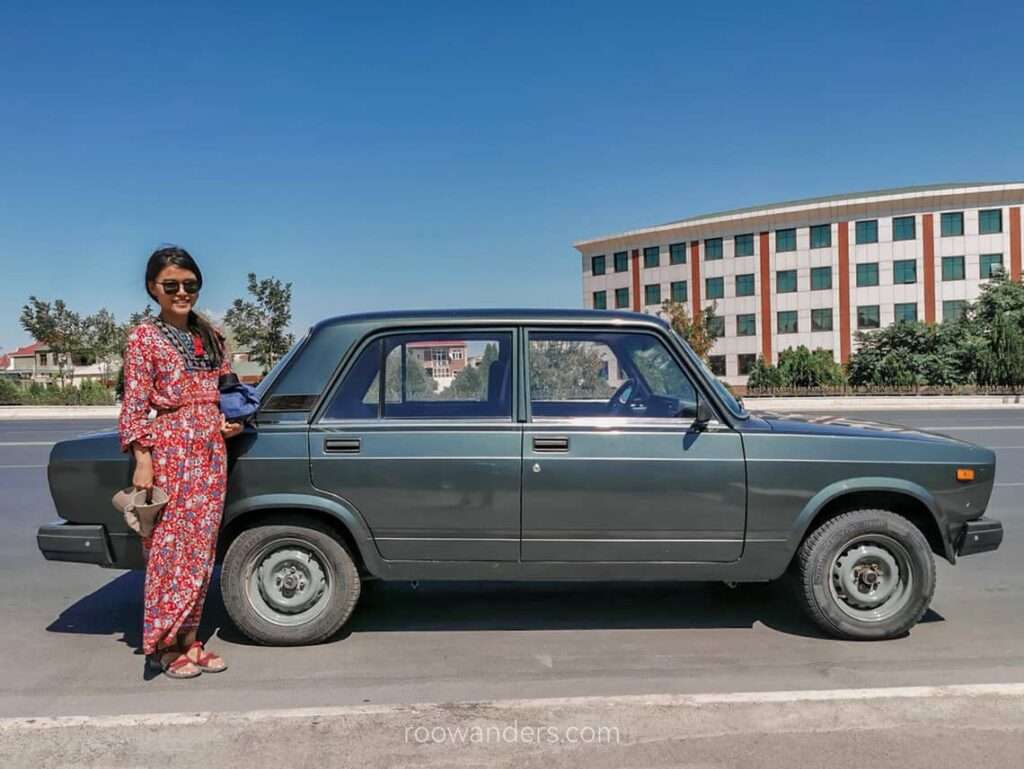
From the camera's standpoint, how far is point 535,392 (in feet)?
14.6

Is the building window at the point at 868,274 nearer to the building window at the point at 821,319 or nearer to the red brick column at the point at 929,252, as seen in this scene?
the building window at the point at 821,319

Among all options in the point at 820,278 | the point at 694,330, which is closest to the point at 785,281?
the point at 820,278

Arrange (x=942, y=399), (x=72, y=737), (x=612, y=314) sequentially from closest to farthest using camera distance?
(x=72, y=737) → (x=612, y=314) → (x=942, y=399)

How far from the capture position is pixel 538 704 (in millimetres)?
3492

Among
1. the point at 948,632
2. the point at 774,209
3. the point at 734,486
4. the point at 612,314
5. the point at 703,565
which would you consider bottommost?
the point at 948,632

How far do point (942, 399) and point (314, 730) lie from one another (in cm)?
3789

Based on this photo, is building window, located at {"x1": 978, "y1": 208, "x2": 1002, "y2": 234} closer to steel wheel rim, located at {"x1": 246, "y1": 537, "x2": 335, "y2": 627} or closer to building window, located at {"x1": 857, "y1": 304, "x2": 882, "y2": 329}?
building window, located at {"x1": 857, "y1": 304, "x2": 882, "y2": 329}

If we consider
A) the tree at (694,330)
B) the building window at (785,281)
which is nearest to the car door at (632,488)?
the tree at (694,330)

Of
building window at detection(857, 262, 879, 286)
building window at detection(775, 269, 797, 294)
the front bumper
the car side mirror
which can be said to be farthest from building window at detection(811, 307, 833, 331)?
the car side mirror

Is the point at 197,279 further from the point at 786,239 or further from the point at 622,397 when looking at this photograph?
the point at 786,239

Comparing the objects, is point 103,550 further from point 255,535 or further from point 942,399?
point 942,399

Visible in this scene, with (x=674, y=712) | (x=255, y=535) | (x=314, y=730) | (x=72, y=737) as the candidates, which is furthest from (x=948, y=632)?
(x=72, y=737)

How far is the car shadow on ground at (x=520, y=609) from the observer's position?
15.8ft

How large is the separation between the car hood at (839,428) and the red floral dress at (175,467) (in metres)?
2.94
